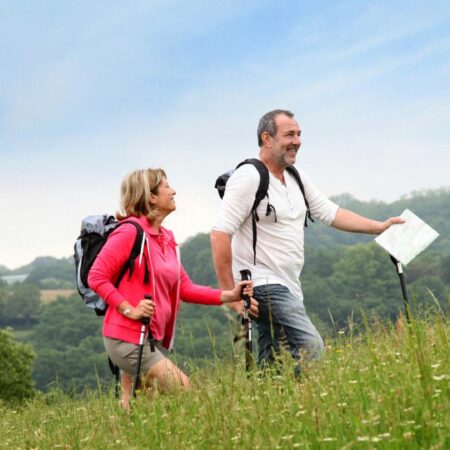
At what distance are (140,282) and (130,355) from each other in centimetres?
50

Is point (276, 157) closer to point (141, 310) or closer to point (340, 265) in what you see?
point (141, 310)

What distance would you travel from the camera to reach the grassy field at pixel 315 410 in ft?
12.5

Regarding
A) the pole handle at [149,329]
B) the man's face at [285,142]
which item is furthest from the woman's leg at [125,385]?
the man's face at [285,142]

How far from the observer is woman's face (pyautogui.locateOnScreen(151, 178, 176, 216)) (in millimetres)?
6535

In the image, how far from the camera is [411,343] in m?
4.30

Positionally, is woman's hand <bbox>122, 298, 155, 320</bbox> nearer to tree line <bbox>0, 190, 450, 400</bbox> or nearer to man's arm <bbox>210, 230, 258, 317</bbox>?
man's arm <bbox>210, 230, 258, 317</bbox>

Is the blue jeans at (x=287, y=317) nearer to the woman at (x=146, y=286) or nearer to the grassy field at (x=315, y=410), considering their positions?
the woman at (x=146, y=286)

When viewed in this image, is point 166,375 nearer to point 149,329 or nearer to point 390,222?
point 149,329

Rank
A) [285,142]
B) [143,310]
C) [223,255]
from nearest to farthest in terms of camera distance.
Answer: [143,310]
[223,255]
[285,142]

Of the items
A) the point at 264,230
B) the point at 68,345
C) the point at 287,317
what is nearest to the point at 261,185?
the point at 264,230

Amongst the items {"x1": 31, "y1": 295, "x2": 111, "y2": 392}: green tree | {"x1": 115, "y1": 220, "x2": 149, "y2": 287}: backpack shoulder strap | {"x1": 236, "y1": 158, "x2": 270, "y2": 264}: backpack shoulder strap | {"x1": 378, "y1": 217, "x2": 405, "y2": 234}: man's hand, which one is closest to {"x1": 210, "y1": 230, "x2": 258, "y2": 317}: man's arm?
{"x1": 236, "y1": 158, "x2": 270, "y2": 264}: backpack shoulder strap

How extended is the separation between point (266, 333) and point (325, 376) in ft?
6.58

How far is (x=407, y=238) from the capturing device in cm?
698

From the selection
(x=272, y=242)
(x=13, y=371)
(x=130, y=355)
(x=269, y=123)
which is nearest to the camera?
(x=130, y=355)
